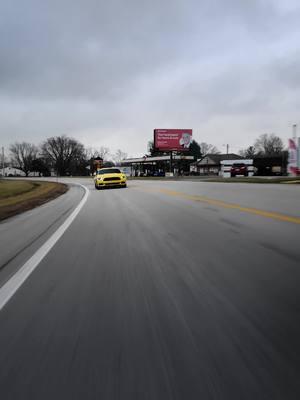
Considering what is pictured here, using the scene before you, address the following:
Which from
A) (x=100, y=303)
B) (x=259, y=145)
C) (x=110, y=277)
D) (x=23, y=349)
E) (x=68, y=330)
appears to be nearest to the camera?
(x=23, y=349)

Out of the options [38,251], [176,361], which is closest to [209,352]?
[176,361]

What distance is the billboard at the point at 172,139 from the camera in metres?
60.9

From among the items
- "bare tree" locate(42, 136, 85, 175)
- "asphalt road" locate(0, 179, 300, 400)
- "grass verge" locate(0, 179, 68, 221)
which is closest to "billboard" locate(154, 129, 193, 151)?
"grass verge" locate(0, 179, 68, 221)

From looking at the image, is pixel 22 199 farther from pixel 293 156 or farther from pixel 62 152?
pixel 62 152

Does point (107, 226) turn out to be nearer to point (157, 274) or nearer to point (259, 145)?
point (157, 274)

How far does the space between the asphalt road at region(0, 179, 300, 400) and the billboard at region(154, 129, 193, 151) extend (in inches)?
2239

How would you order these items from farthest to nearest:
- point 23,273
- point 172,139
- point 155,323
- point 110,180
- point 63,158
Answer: point 63,158 → point 172,139 → point 110,180 → point 23,273 → point 155,323

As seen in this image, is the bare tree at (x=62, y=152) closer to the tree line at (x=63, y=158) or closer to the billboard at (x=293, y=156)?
the tree line at (x=63, y=158)

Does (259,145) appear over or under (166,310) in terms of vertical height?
over

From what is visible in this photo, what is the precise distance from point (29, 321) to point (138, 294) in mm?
1010

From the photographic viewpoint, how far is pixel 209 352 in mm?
2098

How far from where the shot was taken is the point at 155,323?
8.32 ft

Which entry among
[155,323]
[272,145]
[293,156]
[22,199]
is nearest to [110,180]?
[22,199]

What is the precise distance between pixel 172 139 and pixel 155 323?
60577 millimetres
